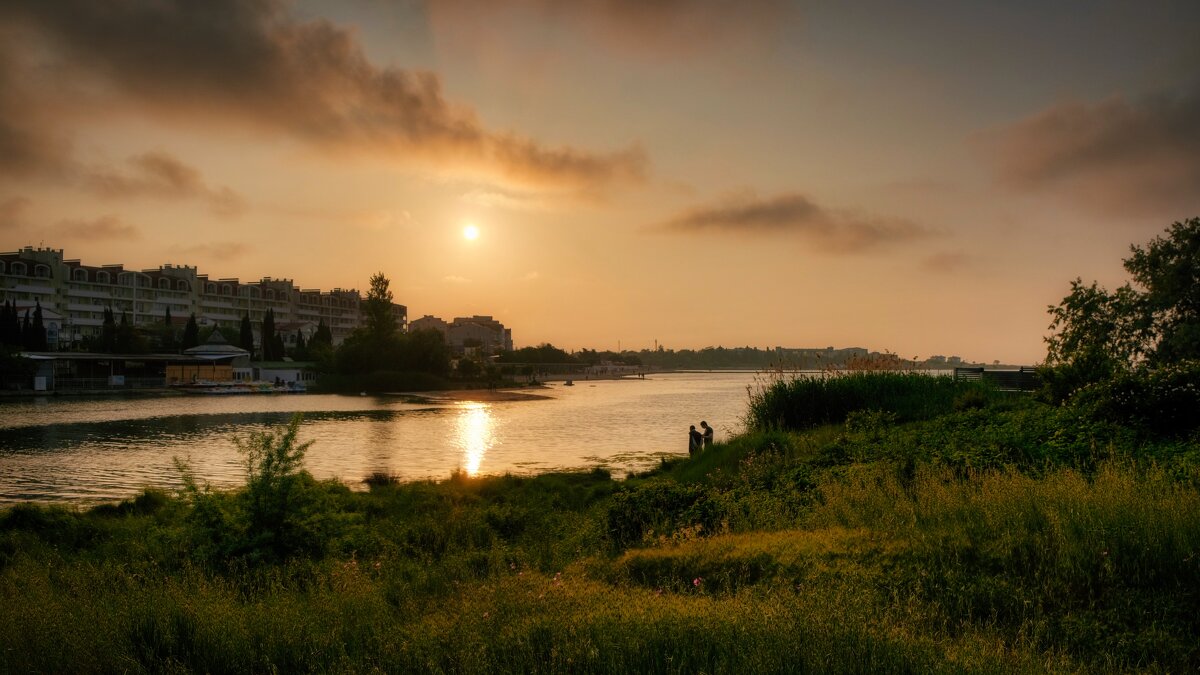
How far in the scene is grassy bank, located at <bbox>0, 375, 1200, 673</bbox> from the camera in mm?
5090

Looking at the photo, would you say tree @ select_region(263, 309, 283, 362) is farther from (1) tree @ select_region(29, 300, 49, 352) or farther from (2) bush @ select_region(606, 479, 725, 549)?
(2) bush @ select_region(606, 479, 725, 549)

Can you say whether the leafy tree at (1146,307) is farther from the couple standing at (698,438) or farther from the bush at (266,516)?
Result: the bush at (266,516)

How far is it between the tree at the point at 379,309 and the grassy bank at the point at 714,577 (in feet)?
327

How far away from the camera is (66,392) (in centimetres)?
7756

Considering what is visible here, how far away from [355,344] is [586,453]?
278ft

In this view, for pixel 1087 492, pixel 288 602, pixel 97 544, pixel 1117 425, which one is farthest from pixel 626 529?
pixel 97 544

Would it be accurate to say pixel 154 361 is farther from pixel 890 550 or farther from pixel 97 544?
pixel 890 550

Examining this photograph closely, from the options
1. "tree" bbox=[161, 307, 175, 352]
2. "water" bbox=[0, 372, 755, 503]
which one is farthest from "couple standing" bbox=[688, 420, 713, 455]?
"tree" bbox=[161, 307, 175, 352]

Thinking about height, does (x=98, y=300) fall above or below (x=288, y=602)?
above

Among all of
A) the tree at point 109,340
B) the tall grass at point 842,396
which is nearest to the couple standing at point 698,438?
the tall grass at point 842,396

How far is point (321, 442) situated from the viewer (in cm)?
3753

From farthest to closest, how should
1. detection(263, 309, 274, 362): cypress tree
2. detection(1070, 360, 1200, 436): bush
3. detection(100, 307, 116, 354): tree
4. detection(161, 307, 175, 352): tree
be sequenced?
detection(263, 309, 274, 362): cypress tree, detection(161, 307, 175, 352): tree, detection(100, 307, 116, 354): tree, detection(1070, 360, 1200, 436): bush

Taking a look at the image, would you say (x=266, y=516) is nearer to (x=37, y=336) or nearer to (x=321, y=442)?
(x=321, y=442)

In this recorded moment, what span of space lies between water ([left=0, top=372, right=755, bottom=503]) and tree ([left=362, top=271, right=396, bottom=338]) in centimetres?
4366
